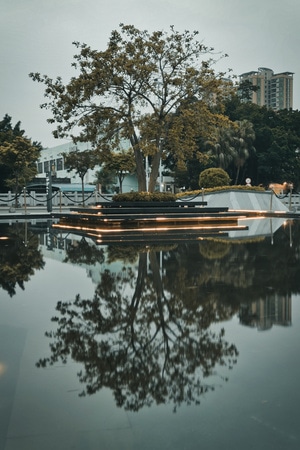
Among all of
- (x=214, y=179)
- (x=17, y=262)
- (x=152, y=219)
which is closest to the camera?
(x=17, y=262)

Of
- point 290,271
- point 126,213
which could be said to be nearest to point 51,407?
point 290,271

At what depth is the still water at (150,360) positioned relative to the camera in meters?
2.49

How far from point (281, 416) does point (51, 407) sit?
1351 mm

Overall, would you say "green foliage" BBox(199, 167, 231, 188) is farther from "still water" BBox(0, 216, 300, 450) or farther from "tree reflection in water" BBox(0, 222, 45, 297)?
"still water" BBox(0, 216, 300, 450)

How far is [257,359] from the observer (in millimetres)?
3596

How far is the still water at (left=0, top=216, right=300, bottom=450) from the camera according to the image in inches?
98.0

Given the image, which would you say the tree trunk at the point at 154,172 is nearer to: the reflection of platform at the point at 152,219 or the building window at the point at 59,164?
the reflection of platform at the point at 152,219

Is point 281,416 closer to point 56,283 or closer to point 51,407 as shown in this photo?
point 51,407

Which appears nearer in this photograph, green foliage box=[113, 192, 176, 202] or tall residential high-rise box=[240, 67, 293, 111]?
green foliage box=[113, 192, 176, 202]

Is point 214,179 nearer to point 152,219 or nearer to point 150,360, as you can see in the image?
point 152,219

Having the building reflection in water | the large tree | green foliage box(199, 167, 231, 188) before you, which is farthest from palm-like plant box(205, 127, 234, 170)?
the building reflection in water

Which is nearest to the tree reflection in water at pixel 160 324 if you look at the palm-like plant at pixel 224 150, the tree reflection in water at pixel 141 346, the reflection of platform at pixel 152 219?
the tree reflection in water at pixel 141 346

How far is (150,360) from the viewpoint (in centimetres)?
354

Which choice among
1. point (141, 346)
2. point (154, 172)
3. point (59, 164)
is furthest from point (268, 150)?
point (141, 346)
